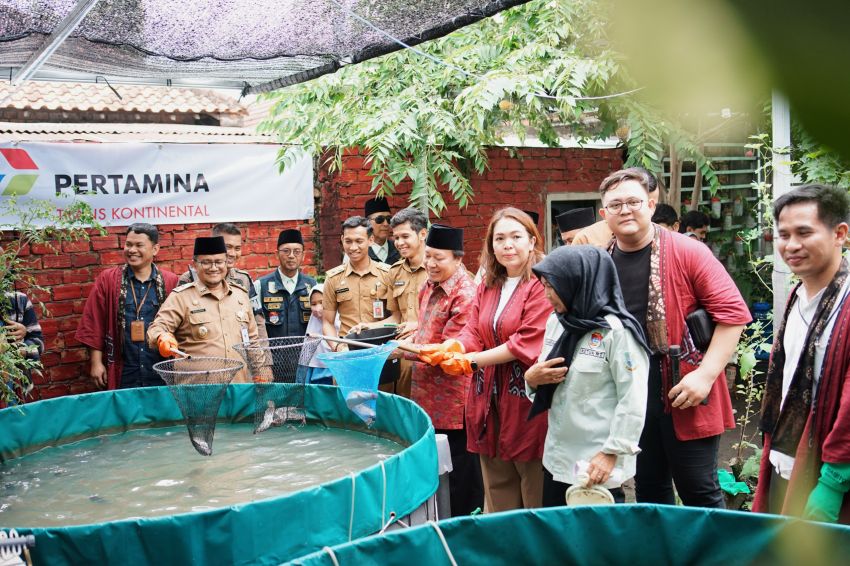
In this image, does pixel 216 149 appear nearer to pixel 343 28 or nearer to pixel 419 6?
pixel 343 28

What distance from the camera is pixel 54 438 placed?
4.73 metres

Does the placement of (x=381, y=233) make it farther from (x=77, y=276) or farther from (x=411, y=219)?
(x=77, y=276)

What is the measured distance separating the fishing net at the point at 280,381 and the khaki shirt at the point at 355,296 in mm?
1099

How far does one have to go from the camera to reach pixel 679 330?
3496 mm

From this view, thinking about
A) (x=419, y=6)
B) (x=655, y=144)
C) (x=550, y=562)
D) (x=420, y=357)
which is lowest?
(x=550, y=562)

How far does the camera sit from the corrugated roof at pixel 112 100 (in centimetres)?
1155

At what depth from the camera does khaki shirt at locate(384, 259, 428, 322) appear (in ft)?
18.5

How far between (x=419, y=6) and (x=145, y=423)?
3056 millimetres

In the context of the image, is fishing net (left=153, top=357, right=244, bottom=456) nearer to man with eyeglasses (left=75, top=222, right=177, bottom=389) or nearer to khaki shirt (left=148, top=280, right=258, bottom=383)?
khaki shirt (left=148, top=280, right=258, bottom=383)

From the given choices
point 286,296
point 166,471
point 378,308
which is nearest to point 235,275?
point 286,296

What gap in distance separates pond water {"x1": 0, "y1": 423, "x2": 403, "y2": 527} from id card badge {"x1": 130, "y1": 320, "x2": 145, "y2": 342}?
1094mm

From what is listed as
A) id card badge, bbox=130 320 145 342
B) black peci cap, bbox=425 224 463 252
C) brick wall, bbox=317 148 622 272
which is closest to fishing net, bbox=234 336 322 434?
black peci cap, bbox=425 224 463 252

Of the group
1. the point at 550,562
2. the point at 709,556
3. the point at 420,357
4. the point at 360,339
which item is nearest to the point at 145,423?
the point at 360,339

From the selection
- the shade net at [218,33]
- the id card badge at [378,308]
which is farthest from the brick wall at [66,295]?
the id card badge at [378,308]
